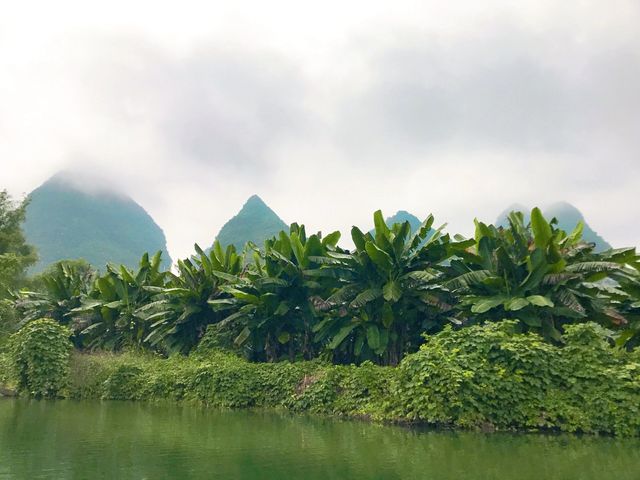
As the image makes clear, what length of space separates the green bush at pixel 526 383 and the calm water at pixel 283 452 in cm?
68

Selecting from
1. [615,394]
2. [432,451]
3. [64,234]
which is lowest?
[432,451]

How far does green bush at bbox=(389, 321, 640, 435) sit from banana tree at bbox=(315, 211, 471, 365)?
11.1ft

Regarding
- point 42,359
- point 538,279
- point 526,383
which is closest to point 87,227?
point 42,359

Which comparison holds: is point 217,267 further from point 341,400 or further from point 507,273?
point 507,273

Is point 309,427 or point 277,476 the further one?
point 309,427

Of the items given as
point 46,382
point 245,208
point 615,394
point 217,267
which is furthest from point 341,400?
point 245,208

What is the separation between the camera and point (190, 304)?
1883 centimetres

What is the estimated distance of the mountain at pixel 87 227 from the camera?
318ft

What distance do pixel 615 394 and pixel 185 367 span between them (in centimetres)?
1207

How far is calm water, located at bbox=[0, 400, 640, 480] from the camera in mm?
6738

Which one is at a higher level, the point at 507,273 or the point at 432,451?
the point at 507,273

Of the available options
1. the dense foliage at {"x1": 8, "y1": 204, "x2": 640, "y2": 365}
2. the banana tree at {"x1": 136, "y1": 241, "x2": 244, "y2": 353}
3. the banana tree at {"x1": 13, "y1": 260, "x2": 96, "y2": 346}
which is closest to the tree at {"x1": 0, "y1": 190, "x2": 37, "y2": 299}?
the banana tree at {"x1": 13, "y1": 260, "x2": 96, "y2": 346}

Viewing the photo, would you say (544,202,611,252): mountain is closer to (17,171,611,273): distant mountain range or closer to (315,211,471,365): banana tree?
(17,171,611,273): distant mountain range

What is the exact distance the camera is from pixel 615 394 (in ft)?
32.8
